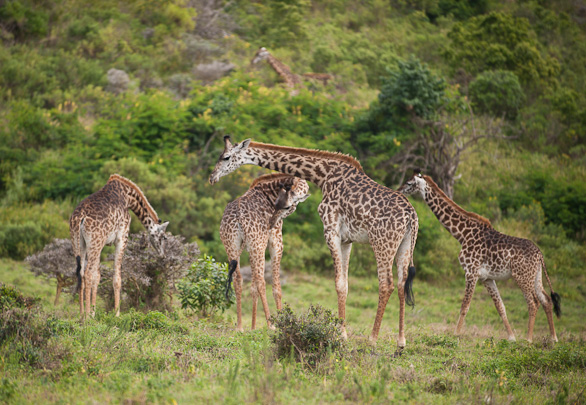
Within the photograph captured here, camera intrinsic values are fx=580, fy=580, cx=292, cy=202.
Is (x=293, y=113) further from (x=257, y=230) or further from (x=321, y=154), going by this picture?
(x=321, y=154)

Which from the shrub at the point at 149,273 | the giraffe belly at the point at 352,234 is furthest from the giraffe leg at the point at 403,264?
the shrub at the point at 149,273

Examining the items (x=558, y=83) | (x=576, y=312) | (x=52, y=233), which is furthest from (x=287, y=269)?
(x=558, y=83)

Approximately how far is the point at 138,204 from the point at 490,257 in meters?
7.37

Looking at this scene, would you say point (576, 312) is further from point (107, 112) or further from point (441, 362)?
point (107, 112)

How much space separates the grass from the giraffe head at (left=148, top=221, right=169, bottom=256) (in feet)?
5.02

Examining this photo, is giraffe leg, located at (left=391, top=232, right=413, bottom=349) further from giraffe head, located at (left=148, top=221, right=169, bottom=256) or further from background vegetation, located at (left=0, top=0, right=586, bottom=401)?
giraffe head, located at (left=148, top=221, right=169, bottom=256)

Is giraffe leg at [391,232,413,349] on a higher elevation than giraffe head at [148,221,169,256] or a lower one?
higher

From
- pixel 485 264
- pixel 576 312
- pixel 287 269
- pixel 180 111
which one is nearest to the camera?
pixel 485 264

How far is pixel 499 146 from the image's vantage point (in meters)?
25.8

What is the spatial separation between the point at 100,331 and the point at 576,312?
1245 centimetres

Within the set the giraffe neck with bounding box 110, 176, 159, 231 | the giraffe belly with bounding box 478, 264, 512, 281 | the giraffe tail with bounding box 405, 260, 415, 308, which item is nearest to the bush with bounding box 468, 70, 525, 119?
the giraffe belly with bounding box 478, 264, 512, 281

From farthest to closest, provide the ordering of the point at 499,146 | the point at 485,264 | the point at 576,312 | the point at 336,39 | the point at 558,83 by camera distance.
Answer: the point at 336,39 → the point at 558,83 → the point at 499,146 → the point at 576,312 → the point at 485,264

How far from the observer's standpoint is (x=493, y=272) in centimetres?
1179

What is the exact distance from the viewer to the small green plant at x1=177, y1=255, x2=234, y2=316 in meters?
11.5
